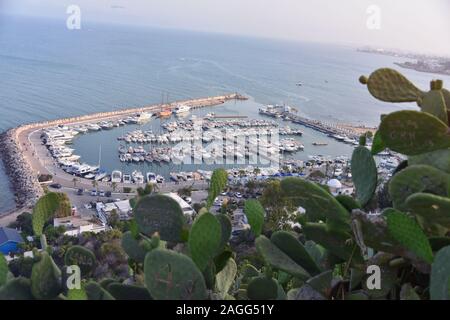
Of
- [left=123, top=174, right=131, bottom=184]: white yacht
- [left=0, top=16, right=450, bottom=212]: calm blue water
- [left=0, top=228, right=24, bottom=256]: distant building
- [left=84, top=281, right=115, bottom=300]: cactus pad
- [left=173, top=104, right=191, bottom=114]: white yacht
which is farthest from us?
[left=0, top=16, right=450, bottom=212]: calm blue water

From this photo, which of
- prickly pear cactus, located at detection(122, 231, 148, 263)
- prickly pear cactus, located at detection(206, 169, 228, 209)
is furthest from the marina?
prickly pear cactus, located at detection(206, 169, 228, 209)

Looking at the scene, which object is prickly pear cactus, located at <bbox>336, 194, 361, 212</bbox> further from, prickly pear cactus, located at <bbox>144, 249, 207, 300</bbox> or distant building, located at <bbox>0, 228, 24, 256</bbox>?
distant building, located at <bbox>0, 228, 24, 256</bbox>

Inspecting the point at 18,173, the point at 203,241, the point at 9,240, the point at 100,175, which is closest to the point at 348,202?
the point at 203,241

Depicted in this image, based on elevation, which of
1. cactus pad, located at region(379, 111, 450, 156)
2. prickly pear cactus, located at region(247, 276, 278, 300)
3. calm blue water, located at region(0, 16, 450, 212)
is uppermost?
cactus pad, located at region(379, 111, 450, 156)

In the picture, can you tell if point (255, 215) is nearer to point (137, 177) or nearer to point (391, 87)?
point (391, 87)

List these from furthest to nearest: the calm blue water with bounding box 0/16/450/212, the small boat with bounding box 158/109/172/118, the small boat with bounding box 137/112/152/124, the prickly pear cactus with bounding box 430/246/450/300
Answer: the calm blue water with bounding box 0/16/450/212 < the small boat with bounding box 158/109/172/118 < the small boat with bounding box 137/112/152/124 < the prickly pear cactus with bounding box 430/246/450/300

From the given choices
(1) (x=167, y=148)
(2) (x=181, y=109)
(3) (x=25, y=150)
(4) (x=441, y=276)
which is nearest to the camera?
(4) (x=441, y=276)

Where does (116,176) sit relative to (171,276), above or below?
below

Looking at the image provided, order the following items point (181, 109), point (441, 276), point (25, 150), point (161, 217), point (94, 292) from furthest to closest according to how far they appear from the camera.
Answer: point (181, 109), point (25, 150), point (161, 217), point (94, 292), point (441, 276)
